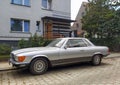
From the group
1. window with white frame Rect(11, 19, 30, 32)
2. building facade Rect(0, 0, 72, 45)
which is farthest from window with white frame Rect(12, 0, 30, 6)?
window with white frame Rect(11, 19, 30, 32)

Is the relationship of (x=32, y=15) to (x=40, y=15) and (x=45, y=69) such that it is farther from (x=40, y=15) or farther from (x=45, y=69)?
(x=45, y=69)

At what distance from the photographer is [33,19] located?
64.5 feet

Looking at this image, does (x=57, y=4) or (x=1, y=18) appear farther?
(x=57, y=4)

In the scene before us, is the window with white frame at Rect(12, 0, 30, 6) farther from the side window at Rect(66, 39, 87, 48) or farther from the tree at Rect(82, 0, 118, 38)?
the side window at Rect(66, 39, 87, 48)

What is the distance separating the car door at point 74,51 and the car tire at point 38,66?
93cm

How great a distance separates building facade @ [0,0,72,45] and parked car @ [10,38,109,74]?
7.77 m

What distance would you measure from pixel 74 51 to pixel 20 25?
1062cm

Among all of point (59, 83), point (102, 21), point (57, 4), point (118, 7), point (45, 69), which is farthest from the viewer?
point (57, 4)

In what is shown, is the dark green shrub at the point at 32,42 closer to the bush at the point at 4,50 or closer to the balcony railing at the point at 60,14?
the bush at the point at 4,50

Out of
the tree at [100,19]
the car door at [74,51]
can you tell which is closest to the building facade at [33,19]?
the tree at [100,19]

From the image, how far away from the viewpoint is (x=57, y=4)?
858 inches

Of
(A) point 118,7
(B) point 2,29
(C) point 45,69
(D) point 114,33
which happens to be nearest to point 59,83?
(C) point 45,69

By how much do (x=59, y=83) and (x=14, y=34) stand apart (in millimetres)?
12208

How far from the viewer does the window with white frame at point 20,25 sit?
18525 mm
